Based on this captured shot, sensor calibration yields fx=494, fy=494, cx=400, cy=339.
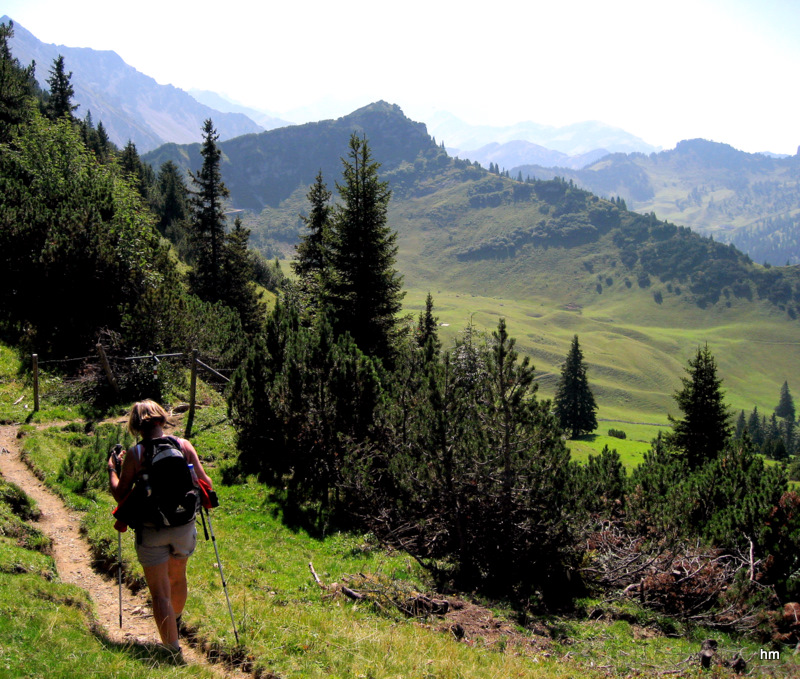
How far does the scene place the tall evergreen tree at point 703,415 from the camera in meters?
33.3

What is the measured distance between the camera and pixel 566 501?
12969 mm

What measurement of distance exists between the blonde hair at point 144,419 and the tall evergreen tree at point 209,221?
37.8m

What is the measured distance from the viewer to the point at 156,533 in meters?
5.60

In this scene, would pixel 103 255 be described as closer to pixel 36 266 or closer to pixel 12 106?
pixel 36 266

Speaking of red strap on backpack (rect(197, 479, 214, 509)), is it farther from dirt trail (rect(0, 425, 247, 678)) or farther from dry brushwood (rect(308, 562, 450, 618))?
dry brushwood (rect(308, 562, 450, 618))

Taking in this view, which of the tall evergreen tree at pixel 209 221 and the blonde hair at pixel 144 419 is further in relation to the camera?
the tall evergreen tree at pixel 209 221

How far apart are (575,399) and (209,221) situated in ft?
208

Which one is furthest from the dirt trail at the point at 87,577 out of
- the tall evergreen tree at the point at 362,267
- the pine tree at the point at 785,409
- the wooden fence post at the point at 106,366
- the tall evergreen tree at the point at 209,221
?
the pine tree at the point at 785,409

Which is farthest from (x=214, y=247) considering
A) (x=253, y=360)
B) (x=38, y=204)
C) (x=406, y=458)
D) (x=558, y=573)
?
(x=558, y=573)

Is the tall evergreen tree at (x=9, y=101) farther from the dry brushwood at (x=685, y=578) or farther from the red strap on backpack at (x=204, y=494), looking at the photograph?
the dry brushwood at (x=685, y=578)

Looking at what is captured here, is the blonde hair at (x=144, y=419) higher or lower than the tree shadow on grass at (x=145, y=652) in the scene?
higher

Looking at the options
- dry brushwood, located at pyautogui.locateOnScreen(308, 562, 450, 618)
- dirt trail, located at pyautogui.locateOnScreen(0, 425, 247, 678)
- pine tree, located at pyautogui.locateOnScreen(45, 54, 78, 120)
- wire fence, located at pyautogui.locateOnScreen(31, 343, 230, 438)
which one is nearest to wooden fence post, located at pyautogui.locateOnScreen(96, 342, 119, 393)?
wire fence, located at pyautogui.locateOnScreen(31, 343, 230, 438)

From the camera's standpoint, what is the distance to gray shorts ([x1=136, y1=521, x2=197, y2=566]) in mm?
5609

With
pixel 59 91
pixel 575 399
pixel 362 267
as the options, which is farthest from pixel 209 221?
pixel 575 399
